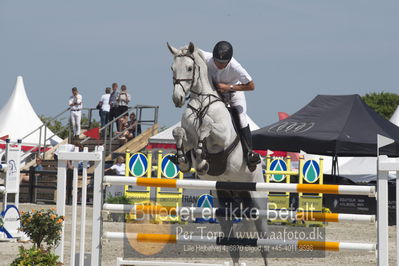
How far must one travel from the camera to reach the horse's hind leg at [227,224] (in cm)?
666

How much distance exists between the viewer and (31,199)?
19.7 m

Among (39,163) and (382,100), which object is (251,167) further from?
(382,100)

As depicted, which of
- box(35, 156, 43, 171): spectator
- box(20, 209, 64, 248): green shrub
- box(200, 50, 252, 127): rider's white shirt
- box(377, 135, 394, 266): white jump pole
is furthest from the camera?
box(35, 156, 43, 171): spectator

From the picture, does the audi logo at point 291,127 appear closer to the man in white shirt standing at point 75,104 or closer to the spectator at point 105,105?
the spectator at point 105,105

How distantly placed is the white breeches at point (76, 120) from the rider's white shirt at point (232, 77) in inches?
607

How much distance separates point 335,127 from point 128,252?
28.6 feet

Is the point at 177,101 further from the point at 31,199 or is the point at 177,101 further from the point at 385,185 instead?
the point at 31,199

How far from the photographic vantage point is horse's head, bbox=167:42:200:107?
258 inches

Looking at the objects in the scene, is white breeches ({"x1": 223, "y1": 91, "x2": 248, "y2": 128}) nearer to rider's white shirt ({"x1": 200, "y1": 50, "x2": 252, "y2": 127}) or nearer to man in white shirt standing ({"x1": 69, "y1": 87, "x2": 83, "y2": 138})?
rider's white shirt ({"x1": 200, "y1": 50, "x2": 252, "y2": 127})

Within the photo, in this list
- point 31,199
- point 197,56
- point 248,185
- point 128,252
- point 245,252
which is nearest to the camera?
point 248,185

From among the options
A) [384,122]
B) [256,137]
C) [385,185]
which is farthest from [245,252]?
[384,122]

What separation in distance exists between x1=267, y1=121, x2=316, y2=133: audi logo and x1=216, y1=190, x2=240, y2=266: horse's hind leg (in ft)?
32.3

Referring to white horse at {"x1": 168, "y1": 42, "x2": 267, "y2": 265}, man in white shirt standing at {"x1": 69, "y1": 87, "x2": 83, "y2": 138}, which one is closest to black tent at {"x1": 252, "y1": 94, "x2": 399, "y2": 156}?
man in white shirt standing at {"x1": 69, "y1": 87, "x2": 83, "y2": 138}

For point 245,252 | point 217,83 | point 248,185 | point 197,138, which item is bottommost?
point 245,252
